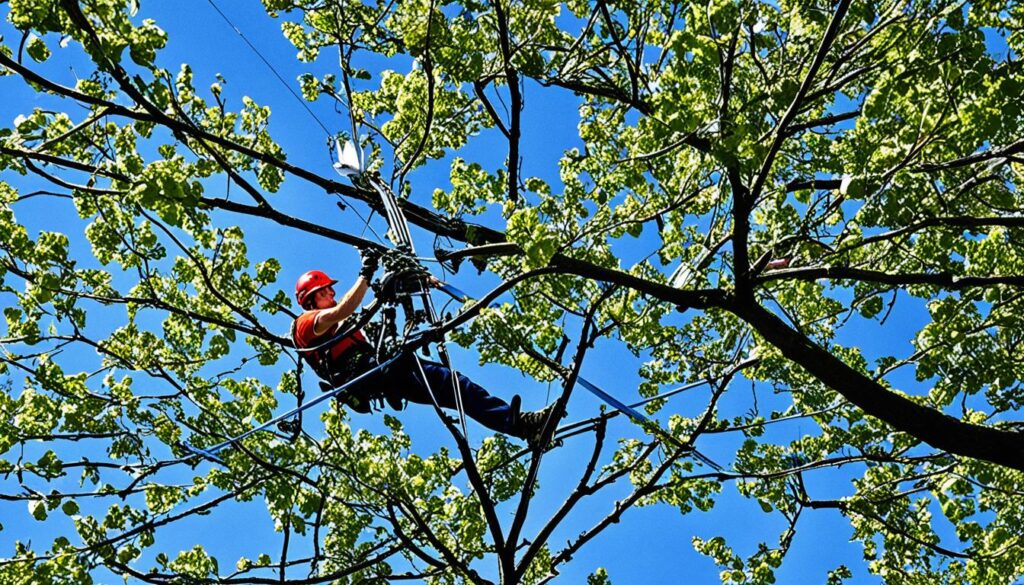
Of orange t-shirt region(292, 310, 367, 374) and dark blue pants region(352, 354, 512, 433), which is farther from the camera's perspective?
orange t-shirt region(292, 310, 367, 374)

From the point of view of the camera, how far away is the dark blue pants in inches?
294

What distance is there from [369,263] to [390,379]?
4.61 feet

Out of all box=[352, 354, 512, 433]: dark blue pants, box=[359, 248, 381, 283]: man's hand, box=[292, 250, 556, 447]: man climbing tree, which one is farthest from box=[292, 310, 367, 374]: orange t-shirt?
box=[359, 248, 381, 283]: man's hand

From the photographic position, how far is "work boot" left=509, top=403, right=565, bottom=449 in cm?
727

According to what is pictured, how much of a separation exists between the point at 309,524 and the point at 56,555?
2.07 metres

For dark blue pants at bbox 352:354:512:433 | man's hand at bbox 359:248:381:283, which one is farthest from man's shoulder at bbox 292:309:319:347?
man's hand at bbox 359:248:381:283

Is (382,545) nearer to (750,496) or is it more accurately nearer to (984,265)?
(750,496)

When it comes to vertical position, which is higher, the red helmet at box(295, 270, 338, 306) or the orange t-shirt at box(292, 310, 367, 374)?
the red helmet at box(295, 270, 338, 306)

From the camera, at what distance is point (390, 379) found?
7.86 meters

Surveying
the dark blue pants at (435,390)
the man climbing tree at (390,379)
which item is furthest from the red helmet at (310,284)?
the dark blue pants at (435,390)

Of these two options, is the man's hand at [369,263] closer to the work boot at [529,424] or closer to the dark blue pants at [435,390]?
the dark blue pants at [435,390]

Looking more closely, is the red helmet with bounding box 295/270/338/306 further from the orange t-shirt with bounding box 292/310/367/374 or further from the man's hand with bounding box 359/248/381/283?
the man's hand with bounding box 359/248/381/283

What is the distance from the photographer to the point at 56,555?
25.6ft

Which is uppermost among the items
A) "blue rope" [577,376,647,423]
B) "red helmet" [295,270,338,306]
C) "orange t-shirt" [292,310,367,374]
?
"red helmet" [295,270,338,306]
